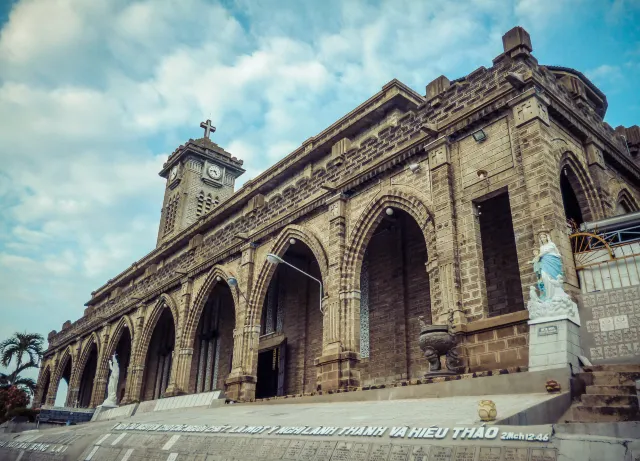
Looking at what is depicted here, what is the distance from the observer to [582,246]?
34.1ft

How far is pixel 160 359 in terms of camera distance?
27828 millimetres

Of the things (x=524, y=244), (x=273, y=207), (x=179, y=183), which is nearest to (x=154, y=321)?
(x=273, y=207)

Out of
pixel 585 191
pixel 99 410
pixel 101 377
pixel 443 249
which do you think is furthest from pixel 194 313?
pixel 585 191

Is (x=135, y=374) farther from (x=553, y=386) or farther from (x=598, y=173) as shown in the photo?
(x=553, y=386)

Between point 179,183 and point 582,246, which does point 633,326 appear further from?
point 179,183

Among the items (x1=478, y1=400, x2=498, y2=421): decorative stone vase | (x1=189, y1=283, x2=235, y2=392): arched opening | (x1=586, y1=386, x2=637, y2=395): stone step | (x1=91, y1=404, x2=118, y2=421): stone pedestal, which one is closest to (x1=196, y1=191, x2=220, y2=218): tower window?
(x1=189, y1=283, x2=235, y2=392): arched opening

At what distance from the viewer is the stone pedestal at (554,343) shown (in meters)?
7.79

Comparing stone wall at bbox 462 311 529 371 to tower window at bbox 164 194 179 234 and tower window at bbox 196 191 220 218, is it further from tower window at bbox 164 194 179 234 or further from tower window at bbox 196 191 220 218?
tower window at bbox 164 194 179 234

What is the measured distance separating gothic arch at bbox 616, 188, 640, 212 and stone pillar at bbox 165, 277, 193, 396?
50.4ft

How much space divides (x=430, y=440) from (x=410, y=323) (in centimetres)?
1043

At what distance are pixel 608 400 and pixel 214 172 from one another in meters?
33.8

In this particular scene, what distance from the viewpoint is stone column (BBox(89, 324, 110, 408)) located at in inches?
1053

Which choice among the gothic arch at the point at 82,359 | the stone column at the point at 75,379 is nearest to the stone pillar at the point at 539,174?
the gothic arch at the point at 82,359

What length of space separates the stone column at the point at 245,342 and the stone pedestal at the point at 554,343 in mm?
9840
